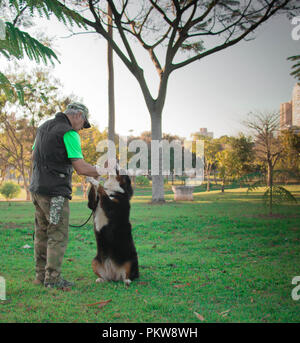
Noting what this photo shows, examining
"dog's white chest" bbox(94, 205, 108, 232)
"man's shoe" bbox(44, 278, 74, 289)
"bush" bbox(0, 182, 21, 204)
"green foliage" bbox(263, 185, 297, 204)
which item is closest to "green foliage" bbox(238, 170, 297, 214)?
"green foliage" bbox(263, 185, 297, 204)

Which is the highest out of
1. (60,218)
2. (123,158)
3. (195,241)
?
(123,158)

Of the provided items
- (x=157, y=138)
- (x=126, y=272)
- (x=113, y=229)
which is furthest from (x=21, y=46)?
(x=157, y=138)

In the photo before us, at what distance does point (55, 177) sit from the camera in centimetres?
409

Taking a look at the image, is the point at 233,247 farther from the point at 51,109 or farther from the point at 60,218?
the point at 51,109

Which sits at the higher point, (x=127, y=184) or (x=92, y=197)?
(x=127, y=184)

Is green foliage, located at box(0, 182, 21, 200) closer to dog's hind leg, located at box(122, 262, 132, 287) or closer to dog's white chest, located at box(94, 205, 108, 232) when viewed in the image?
dog's white chest, located at box(94, 205, 108, 232)

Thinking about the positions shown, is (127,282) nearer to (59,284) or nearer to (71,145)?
(59,284)

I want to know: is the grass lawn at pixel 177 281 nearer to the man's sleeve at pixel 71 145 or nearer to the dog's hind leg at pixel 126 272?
the dog's hind leg at pixel 126 272

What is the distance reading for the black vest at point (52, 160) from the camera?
402 cm

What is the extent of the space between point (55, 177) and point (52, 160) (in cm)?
22
